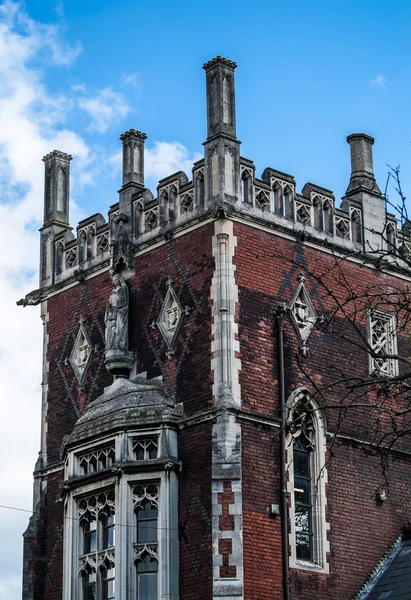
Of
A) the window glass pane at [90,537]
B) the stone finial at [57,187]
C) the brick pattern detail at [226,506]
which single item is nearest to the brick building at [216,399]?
the brick pattern detail at [226,506]

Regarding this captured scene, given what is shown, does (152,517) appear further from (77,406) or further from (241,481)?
(77,406)

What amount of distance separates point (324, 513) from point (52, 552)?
20.3 feet

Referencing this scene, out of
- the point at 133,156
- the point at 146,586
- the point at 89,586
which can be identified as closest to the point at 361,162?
the point at 133,156

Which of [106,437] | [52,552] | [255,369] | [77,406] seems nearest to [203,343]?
[255,369]

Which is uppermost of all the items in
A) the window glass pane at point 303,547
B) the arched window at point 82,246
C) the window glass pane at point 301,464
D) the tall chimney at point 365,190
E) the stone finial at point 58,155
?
the stone finial at point 58,155

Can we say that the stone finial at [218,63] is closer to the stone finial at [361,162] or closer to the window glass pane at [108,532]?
the stone finial at [361,162]

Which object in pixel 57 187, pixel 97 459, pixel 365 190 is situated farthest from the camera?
pixel 57 187

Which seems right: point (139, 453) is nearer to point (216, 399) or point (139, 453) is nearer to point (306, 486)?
point (216, 399)

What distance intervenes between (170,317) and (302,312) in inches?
105

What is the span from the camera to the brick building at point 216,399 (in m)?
22.3

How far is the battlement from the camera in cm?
2423

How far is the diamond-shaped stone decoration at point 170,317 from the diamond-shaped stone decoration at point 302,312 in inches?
89.1

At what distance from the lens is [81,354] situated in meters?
26.6

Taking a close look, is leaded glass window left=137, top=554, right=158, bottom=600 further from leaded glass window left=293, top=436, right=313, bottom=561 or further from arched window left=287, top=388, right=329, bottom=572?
leaded glass window left=293, top=436, right=313, bottom=561
